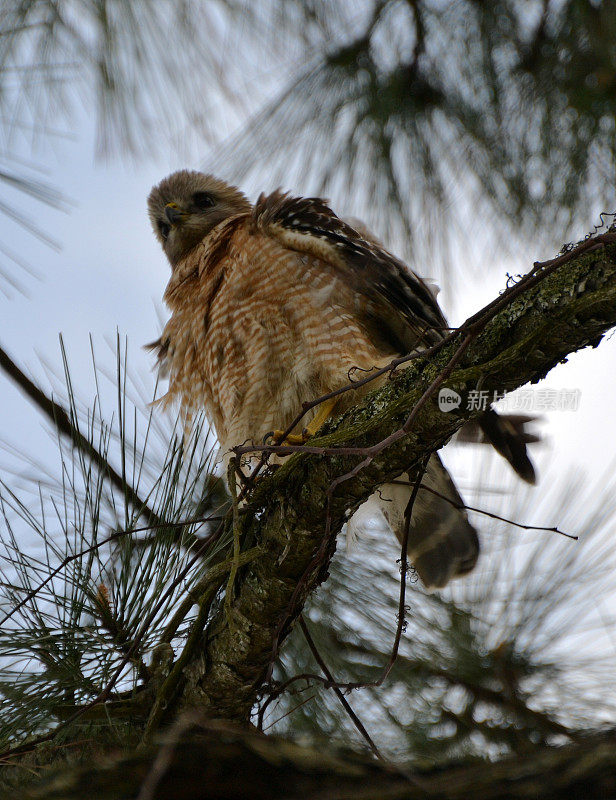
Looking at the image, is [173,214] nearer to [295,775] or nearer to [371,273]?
[371,273]

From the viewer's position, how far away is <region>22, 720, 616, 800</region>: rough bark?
766mm

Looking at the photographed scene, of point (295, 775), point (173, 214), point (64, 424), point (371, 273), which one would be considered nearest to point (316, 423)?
point (371, 273)

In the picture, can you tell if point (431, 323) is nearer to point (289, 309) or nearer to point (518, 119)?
point (289, 309)

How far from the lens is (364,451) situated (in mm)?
1444

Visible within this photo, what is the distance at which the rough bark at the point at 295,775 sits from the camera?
77 centimetres

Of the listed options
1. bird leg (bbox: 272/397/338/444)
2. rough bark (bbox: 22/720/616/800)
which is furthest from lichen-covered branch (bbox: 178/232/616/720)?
rough bark (bbox: 22/720/616/800)

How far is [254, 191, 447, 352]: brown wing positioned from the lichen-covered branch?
84 cm

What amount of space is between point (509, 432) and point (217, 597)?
935 mm

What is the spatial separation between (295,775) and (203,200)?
10.4 ft

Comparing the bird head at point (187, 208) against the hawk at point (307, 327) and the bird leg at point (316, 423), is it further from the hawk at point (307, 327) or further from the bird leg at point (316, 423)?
the bird leg at point (316, 423)

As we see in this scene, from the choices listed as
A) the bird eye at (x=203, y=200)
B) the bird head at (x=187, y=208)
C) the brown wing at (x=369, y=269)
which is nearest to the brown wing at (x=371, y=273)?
the brown wing at (x=369, y=269)

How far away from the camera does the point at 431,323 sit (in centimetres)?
261

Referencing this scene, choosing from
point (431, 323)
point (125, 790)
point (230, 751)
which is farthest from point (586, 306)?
point (431, 323)

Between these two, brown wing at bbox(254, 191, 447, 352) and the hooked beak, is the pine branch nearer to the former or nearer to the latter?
brown wing at bbox(254, 191, 447, 352)
